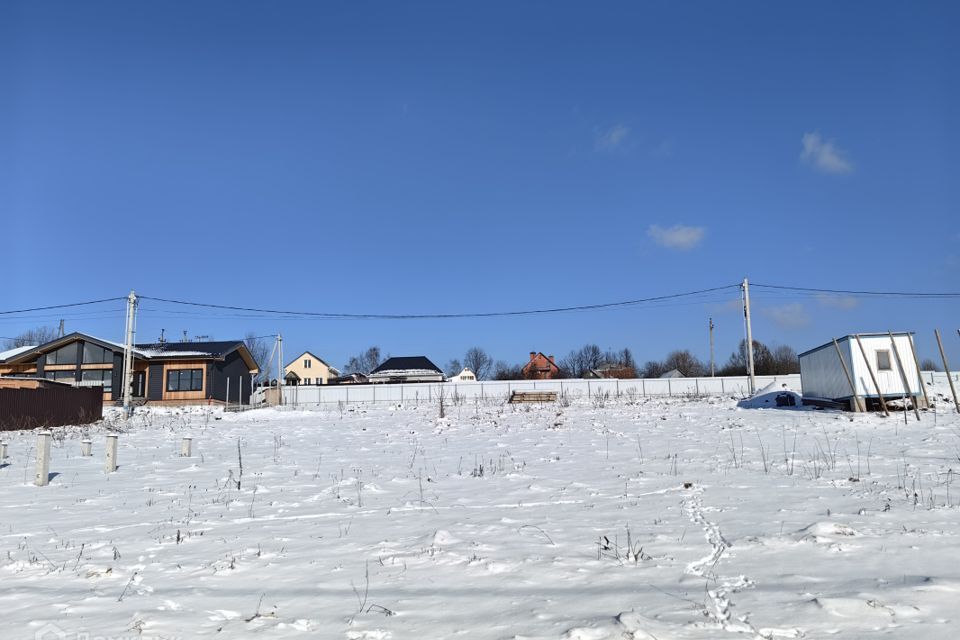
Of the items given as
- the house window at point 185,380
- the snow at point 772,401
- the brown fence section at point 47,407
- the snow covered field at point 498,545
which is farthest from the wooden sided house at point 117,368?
the snow at point 772,401

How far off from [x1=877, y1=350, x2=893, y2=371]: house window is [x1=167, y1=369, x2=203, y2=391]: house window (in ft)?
126

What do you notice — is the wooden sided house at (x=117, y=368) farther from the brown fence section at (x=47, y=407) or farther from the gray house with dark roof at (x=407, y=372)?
the gray house with dark roof at (x=407, y=372)

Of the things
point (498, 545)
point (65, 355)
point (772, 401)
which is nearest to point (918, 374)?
point (772, 401)

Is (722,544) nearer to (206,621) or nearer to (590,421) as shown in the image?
(206,621)

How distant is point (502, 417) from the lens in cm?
2531

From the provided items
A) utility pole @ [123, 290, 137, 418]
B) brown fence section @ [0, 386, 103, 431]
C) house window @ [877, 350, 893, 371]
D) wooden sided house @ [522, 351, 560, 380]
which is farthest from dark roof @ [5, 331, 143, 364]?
wooden sided house @ [522, 351, 560, 380]

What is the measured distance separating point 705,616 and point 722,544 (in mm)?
2107

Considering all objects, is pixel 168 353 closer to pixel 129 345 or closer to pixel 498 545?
pixel 129 345

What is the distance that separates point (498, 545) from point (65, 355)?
151 feet

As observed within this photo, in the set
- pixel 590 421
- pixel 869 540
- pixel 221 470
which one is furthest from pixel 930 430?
pixel 221 470

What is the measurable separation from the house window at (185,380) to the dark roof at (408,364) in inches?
1395

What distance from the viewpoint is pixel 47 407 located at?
25688 mm

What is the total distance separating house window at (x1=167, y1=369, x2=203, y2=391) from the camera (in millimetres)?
43281

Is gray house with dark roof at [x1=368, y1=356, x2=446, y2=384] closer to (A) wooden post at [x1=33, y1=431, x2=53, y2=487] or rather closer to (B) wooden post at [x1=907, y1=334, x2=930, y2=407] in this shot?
(B) wooden post at [x1=907, y1=334, x2=930, y2=407]
